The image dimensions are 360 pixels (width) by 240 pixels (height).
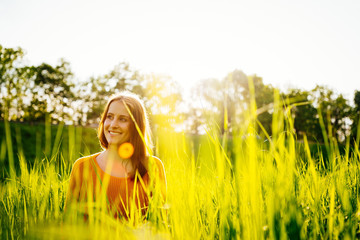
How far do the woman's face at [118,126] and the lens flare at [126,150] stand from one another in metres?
0.05

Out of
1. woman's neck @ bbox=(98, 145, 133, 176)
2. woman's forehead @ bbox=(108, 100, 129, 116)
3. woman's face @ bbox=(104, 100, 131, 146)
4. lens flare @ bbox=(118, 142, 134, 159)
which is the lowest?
woman's neck @ bbox=(98, 145, 133, 176)

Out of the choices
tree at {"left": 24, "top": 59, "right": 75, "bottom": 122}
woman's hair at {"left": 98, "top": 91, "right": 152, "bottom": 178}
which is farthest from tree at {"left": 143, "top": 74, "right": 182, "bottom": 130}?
tree at {"left": 24, "top": 59, "right": 75, "bottom": 122}

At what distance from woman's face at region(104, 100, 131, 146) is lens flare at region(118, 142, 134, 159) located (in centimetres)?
5

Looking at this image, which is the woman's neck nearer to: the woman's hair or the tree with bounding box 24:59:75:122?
the woman's hair

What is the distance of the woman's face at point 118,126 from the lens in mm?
2820

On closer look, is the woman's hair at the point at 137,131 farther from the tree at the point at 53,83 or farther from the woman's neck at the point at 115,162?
the tree at the point at 53,83

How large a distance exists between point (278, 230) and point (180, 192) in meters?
0.49

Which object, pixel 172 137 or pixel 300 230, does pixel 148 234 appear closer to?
pixel 172 137

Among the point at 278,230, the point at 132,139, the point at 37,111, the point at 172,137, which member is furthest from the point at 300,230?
the point at 37,111

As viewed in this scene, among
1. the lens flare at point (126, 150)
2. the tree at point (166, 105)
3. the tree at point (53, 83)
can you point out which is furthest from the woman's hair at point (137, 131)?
the tree at point (53, 83)

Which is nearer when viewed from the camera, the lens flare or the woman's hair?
the woman's hair

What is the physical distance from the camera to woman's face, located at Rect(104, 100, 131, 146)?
2820 mm

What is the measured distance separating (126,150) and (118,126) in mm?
302

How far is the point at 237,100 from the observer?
1232 mm
